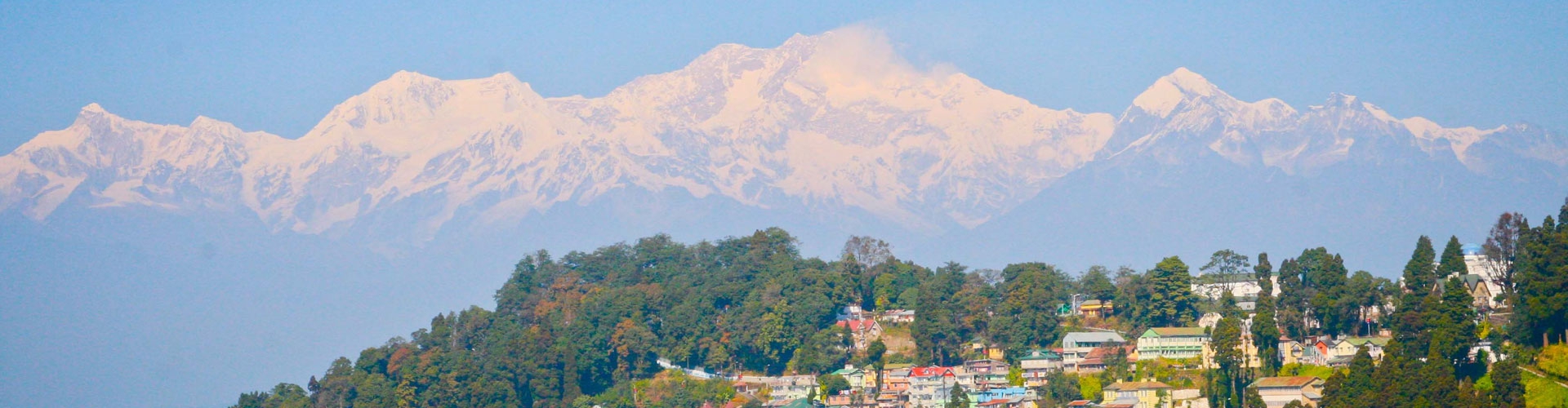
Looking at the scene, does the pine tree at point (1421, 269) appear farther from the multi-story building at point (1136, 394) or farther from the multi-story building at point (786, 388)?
the multi-story building at point (786, 388)

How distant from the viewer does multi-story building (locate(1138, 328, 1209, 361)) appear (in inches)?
2893

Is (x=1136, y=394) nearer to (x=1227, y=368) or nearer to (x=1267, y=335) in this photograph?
(x=1227, y=368)

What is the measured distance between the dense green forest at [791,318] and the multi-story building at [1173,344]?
1299 mm

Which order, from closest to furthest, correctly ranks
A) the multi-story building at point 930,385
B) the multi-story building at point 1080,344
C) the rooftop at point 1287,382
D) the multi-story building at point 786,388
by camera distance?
1. the rooftop at point 1287,382
2. the multi-story building at point 1080,344
3. the multi-story building at point 930,385
4. the multi-story building at point 786,388

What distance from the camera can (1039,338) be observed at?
79.4 m

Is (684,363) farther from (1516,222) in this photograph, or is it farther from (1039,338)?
(1516,222)

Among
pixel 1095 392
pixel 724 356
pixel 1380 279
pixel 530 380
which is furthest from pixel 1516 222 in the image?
pixel 530 380

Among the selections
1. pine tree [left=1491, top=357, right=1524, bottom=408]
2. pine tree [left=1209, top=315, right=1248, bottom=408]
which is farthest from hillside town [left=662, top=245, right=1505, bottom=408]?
pine tree [left=1491, top=357, right=1524, bottom=408]

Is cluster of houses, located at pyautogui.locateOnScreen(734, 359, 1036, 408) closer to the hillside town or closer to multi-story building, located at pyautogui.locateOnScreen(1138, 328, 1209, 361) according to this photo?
the hillside town

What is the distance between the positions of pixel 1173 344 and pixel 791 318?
15.5 m

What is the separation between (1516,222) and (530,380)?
35892mm

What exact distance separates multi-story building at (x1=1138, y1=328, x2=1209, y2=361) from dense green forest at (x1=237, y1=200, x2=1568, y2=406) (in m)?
1.30

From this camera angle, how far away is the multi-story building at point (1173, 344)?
73.5 m

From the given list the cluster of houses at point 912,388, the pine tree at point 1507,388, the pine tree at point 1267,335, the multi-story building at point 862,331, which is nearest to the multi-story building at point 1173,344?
the pine tree at point 1267,335
